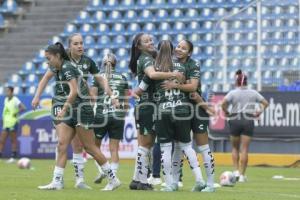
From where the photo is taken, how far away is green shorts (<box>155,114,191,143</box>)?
12.8 meters

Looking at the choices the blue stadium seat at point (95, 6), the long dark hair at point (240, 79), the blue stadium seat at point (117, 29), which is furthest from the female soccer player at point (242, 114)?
the blue stadium seat at point (95, 6)

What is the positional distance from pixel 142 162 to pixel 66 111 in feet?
5.17

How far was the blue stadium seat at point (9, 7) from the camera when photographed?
3405 cm

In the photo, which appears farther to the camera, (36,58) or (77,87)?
(36,58)

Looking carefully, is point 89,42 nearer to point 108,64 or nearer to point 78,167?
point 108,64

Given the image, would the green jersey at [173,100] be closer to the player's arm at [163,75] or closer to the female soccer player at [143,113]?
the player's arm at [163,75]

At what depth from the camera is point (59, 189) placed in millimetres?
12727

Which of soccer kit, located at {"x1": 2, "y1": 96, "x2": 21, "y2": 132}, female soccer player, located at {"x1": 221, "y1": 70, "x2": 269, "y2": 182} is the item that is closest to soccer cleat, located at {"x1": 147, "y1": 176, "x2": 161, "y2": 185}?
female soccer player, located at {"x1": 221, "y1": 70, "x2": 269, "y2": 182}

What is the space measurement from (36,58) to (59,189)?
20.2 metres

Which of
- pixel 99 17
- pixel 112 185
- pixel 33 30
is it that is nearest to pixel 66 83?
pixel 112 185

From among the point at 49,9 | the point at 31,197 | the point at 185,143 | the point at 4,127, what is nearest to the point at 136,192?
the point at 185,143

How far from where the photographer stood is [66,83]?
12.6 meters

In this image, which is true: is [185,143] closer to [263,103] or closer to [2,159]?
[263,103]

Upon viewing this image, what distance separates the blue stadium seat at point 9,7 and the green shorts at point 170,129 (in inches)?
872
